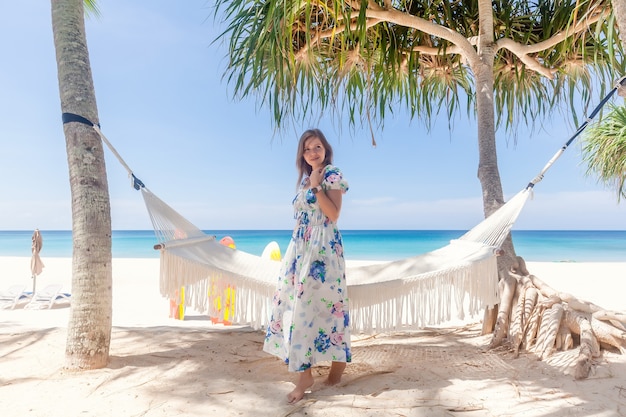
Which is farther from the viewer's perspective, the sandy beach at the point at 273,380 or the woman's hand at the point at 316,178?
the woman's hand at the point at 316,178

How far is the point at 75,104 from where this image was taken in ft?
5.71

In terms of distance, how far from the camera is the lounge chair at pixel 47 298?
152 inches

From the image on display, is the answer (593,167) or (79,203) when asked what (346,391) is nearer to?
(79,203)

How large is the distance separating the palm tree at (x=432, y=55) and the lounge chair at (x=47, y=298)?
2875 mm

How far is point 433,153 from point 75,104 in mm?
35648

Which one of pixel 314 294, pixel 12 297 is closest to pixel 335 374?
pixel 314 294

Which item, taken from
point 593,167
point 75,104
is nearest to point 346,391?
point 75,104

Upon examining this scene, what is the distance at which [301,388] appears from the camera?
1.46 meters

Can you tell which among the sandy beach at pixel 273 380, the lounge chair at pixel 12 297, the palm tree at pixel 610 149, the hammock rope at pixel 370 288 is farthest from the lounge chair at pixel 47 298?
the palm tree at pixel 610 149

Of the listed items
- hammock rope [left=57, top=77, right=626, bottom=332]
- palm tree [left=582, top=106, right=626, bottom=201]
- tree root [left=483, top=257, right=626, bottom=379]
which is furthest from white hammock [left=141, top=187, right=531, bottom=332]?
palm tree [left=582, top=106, right=626, bottom=201]

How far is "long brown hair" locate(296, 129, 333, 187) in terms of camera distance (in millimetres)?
1623

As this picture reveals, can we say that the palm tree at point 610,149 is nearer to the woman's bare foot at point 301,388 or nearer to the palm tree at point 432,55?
the palm tree at point 432,55

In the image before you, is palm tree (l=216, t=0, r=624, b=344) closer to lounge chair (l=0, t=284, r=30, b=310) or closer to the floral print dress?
the floral print dress

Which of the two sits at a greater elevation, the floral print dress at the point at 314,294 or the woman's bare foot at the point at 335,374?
the floral print dress at the point at 314,294
